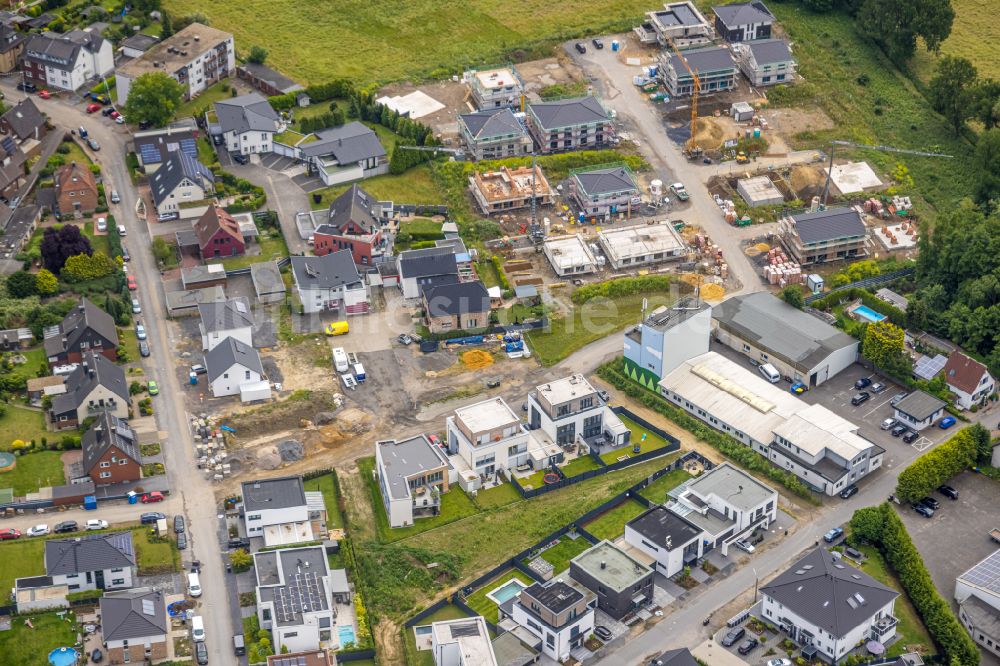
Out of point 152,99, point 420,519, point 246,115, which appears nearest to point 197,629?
point 420,519

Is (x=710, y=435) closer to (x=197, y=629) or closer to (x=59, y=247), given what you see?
(x=197, y=629)

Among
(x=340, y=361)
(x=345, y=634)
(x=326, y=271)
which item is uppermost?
(x=326, y=271)

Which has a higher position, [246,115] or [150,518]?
[246,115]

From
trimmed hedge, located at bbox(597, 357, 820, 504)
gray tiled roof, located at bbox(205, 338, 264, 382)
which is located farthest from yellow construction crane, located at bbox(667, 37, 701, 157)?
gray tiled roof, located at bbox(205, 338, 264, 382)

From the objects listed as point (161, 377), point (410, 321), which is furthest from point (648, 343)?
point (161, 377)

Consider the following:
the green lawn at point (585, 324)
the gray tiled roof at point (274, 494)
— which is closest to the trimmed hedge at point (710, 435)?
the green lawn at point (585, 324)

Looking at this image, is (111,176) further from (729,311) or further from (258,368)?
(729,311)
